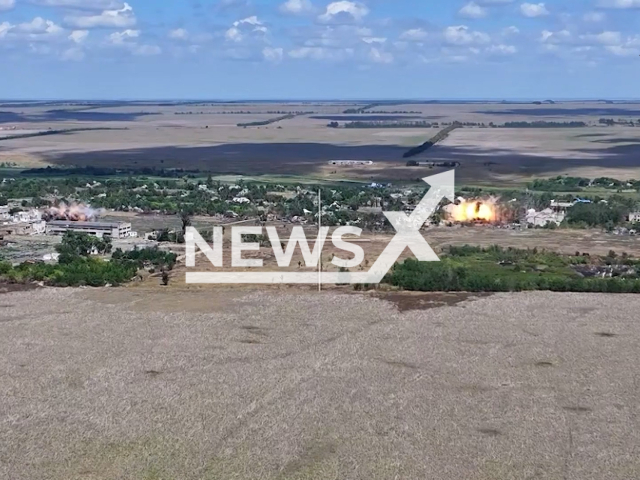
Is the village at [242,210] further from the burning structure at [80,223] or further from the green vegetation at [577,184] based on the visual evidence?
the green vegetation at [577,184]

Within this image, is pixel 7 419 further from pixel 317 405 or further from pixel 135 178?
pixel 135 178

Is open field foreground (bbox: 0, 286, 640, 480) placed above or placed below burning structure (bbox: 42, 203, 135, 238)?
above

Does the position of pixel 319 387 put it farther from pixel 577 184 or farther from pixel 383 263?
pixel 577 184

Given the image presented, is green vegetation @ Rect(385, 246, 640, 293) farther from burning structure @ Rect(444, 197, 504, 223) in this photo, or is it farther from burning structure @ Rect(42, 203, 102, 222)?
burning structure @ Rect(42, 203, 102, 222)

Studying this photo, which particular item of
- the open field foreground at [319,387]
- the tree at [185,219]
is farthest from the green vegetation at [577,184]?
the open field foreground at [319,387]

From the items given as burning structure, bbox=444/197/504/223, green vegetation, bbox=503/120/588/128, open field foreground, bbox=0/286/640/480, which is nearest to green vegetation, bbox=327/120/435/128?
green vegetation, bbox=503/120/588/128
